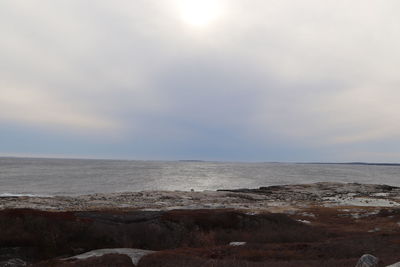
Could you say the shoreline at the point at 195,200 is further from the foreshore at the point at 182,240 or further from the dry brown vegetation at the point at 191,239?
the dry brown vegetation at the point at 191,239

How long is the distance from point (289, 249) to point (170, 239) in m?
10.8

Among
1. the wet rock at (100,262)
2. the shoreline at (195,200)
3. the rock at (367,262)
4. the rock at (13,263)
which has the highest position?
the rock at (367,262)

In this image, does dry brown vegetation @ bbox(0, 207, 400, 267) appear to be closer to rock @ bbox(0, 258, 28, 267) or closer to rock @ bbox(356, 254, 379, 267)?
rock @ bbox(0, 258, 28, 267)

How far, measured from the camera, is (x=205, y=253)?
60.8 ft

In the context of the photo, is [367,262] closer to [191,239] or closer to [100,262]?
[100,262]

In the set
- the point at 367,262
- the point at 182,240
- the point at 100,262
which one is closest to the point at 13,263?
the point at 100,262

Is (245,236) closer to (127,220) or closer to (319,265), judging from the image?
(127,220)

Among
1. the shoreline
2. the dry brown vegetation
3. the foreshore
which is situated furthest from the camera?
the shoreline

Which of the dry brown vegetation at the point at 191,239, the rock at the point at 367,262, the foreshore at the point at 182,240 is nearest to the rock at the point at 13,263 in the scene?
the foreshore at the point at 182,240

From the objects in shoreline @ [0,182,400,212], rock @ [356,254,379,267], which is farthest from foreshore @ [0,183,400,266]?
shoreline @ [0,182,400,212]

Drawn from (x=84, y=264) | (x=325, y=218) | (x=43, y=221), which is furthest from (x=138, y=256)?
(x=325, y=218)

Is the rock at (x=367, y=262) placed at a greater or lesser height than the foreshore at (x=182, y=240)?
greater

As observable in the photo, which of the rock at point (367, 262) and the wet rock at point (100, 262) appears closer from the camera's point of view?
the rock at point (367, 262)

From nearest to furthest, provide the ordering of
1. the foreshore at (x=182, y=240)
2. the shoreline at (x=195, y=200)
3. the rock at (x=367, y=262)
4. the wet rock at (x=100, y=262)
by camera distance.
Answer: the rock at (x=367, y=262), the wet rock at (x=100, y=262), the foreshore at (x=182, y=240), the shoreline at (x=195, y=200)
